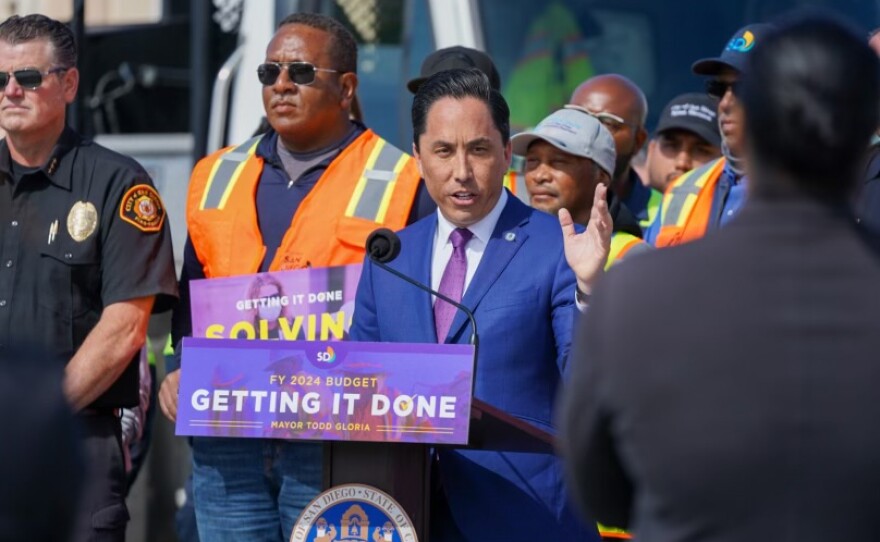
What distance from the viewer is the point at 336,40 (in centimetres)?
549

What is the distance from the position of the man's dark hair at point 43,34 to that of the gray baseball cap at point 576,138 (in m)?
1.38

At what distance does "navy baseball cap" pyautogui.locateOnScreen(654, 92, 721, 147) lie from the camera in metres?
6.98

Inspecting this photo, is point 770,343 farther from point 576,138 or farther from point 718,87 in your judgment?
point 718,87

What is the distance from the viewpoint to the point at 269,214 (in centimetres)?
525

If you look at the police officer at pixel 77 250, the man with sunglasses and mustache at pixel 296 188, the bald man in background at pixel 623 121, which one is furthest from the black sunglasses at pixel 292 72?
the bald man in background at pixel 623 121

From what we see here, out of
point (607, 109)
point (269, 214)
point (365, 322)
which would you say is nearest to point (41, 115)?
point (269, 214)

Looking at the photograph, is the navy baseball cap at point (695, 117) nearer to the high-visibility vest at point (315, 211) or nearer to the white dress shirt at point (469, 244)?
the high-visibility vest at point (315, 211)

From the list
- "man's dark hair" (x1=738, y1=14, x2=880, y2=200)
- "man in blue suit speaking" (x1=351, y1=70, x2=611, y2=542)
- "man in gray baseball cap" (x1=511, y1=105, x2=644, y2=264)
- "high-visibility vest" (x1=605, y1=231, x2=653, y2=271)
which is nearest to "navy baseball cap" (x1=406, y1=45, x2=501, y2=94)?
"man in gray baseball cap" (x1=511, y1=105, x2=644, y2=264)

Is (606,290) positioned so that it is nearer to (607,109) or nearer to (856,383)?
(856,383)

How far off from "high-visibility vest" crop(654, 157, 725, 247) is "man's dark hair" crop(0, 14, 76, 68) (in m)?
1.96

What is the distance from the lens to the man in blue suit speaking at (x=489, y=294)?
4.18m

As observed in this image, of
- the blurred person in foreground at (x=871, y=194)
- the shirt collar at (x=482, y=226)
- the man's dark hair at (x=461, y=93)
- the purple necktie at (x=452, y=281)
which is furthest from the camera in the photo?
the blurred person in foreground at (x=871, y=194)

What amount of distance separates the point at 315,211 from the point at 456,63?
3.68 feet

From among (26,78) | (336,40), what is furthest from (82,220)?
(336,40)
